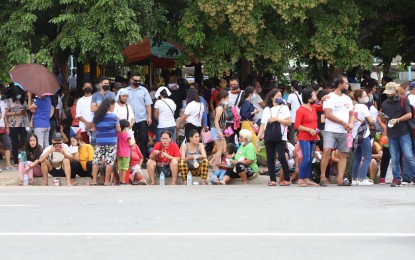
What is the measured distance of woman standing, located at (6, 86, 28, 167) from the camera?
71.3 feet

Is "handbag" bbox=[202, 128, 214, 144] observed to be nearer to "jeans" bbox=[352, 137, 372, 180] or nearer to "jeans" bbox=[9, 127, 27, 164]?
"jeans" bbox=[352, 137, 372, 180]

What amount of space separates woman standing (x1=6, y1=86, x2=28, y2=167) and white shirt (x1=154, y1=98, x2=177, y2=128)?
118 inches

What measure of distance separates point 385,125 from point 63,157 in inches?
227

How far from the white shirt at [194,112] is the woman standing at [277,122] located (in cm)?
234

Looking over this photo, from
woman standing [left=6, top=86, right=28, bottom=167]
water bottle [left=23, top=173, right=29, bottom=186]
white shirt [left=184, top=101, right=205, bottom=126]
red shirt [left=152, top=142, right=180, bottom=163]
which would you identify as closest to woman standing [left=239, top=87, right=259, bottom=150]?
white shirt [left=184, top=101, right=205, bottom=126]

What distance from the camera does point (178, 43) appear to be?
23.2 m

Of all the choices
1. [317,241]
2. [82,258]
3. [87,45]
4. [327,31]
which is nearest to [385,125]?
[327,31]

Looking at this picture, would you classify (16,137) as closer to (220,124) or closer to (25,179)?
(25,179)

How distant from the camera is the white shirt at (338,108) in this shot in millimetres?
18109

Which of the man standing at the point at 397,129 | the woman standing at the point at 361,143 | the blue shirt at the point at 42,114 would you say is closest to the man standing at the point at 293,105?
the woman standing at the point at 361,143

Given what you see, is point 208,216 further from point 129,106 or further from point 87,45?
point 87,45

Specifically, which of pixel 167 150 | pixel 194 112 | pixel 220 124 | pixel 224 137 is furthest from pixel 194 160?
pixel 194 112

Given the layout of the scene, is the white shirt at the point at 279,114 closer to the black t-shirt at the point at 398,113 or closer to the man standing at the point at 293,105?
the black t-shirt at the point at 398,113

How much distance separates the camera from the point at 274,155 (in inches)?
730
